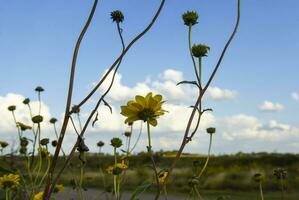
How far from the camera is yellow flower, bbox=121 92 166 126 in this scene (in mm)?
1586

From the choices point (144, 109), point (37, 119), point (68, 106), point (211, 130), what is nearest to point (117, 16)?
point (144, 109)

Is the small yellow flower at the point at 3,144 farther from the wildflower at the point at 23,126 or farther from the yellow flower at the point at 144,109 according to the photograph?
the yellow flower at the point at 144,109

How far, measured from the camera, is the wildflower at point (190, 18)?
1.74 m

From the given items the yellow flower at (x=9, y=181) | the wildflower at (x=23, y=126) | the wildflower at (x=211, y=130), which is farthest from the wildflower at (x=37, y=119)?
the wildflower at (x=211, y=130)

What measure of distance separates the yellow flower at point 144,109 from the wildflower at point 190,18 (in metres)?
0.29

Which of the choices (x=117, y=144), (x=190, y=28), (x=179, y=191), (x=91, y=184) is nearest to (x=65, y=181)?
(x=91, y=184)

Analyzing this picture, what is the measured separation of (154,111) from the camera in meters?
1.61

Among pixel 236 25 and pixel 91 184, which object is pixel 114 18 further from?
pixel 91 184

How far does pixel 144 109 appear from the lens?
5.19ft

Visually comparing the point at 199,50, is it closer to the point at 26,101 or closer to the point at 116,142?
the point at 116,142

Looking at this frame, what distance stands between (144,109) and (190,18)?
0.38m

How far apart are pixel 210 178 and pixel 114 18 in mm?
9257

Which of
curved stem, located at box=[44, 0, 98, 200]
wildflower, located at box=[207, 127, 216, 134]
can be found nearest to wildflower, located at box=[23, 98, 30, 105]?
wildflower, located at box=[207, 127, 216, 134]

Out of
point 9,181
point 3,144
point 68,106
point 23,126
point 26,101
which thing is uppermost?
point 26,101
